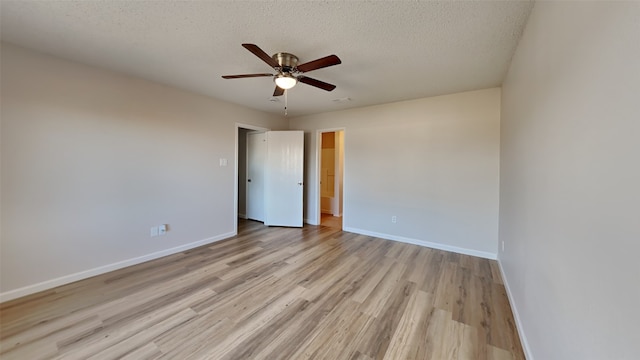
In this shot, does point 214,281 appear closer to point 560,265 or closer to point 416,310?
point 416,310

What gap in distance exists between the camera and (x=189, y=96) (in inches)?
135

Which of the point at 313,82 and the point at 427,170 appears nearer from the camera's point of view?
the point at 313,82

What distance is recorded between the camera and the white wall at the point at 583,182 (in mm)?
627

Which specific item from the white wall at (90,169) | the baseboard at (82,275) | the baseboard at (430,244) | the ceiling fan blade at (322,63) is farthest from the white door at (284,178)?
the ceiling fan blade at (322,63)

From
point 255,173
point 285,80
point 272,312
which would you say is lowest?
point 272,312

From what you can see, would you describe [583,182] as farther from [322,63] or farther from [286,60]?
[286,60]

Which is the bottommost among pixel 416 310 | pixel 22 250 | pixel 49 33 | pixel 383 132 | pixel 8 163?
pixel 416 310

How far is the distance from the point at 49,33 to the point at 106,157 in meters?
1.23

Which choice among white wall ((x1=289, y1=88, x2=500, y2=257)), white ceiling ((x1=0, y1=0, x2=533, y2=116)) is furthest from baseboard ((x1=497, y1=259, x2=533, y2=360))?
white ceiling ((x1=0, y1=0, x2=533, y2=116))

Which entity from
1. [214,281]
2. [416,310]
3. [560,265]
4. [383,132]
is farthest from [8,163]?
[383,132]

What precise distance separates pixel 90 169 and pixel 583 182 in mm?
3954

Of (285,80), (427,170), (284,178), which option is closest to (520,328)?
(427,170)

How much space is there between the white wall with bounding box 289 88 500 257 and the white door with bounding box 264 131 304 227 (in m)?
0.84

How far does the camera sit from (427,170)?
362 centimetres
